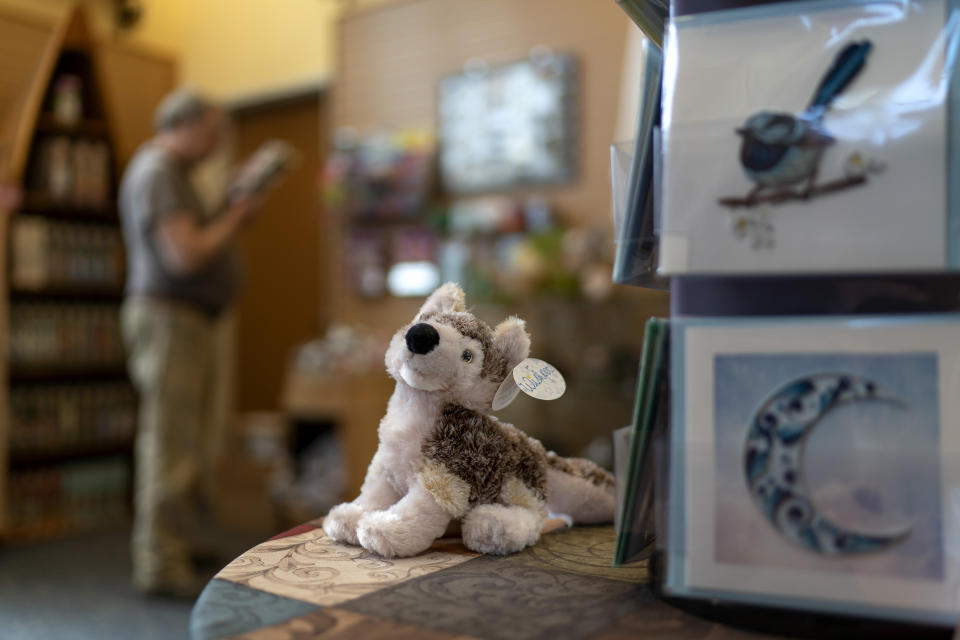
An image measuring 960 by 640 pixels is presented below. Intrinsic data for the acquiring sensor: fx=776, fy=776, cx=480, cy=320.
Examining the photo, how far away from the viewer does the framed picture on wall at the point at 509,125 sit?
10.8 feet

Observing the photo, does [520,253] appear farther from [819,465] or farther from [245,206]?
[819,465]

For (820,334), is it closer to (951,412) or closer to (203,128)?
(951,412)

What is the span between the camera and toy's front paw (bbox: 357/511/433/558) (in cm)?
71

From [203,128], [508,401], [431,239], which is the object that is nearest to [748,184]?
[508,401]

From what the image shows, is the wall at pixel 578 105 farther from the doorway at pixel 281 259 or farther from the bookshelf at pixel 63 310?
the bookshelf at pixel 63 310

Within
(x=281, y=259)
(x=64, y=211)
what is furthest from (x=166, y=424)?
(x=281, y=259)

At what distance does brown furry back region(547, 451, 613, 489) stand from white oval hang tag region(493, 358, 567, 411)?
0.11m

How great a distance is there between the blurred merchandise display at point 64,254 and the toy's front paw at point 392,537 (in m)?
3.14

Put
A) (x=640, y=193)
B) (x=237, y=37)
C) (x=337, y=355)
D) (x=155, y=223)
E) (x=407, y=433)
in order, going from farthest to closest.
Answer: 1. (x=237, y=37)
2. (x=337, y=355)
3. (x=155, y=223)
4. (x=407, y=433)
5. (x=640, y=193)

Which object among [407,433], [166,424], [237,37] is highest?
[237,37]

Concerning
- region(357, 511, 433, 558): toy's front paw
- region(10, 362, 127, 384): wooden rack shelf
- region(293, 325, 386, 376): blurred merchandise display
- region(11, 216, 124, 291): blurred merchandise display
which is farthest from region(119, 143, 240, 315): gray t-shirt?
region(357, 511, 433, 558): toy's front paw

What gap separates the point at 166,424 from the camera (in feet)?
7.56

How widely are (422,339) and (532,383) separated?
113mm

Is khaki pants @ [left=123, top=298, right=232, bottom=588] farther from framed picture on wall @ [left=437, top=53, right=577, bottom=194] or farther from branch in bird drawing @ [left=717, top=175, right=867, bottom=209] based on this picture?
branch in bird drawing @ [left=717, top=175, right=867, bottom=209]
